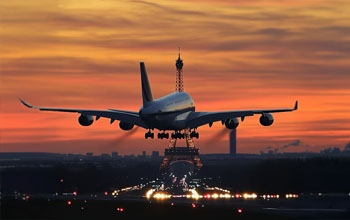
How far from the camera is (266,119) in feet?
491

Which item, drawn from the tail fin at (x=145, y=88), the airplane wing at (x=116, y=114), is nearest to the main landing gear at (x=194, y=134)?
the airplane wing at (x=116, y=114)

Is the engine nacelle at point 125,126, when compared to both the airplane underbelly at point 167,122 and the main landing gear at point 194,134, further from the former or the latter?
the main landing gear at point 194,134

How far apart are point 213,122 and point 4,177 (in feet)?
202

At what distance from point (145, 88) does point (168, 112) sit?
20.7ft

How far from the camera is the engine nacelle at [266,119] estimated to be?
149 metres

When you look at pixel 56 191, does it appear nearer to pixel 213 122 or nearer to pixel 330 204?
pixel 213 122

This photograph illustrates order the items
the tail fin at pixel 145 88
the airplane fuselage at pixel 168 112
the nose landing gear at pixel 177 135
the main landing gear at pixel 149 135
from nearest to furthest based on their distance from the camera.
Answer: the airplane fuselage at pixel 168 112 < the tail fin at pixel 145 88 < the main landing gear at pixel 149 135 < the nose landing gear at pixel 177 135

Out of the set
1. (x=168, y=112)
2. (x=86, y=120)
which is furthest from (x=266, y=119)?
(x=86, y=120)

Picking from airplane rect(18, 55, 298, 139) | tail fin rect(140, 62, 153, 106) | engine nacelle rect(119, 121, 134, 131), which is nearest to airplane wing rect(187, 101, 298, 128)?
airplane rect(18, 55, 298, 139)

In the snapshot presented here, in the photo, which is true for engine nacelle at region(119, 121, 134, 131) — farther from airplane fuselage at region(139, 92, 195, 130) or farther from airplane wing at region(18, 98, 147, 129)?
airplane fuselage at region(139, 92, 195, 130)

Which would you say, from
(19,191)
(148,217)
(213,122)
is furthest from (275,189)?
(148,217)

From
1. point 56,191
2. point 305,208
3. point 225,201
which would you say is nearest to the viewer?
point 305,208

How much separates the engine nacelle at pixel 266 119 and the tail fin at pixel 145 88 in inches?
921

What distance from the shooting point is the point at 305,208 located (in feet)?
435
